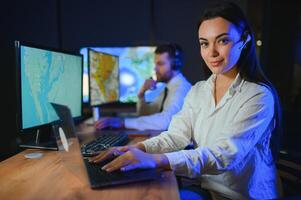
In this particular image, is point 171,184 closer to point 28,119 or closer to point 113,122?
point 28,119

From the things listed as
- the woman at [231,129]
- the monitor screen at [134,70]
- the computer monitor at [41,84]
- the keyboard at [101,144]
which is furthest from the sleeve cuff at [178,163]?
the monitor screen at [134,70]

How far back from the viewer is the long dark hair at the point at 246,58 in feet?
3.69

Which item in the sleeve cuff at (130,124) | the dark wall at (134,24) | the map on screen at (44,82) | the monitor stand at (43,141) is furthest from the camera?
the dark wall at (134,24)

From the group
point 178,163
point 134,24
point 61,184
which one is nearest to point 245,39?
point 178,163

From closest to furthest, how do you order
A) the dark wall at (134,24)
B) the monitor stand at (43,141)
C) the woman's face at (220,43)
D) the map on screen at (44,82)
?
the woman's face at (220,43), the map on screen at (44,82), the monitor stand at (43,141), the dark wall at (134,24)

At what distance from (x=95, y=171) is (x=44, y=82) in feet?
2.00

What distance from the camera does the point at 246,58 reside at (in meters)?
1.17

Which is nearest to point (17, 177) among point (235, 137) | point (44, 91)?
point (44, 91)

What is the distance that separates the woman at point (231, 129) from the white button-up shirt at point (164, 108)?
2.01ft

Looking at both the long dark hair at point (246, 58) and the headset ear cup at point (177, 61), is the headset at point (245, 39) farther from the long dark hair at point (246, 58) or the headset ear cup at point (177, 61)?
the headset ear cup at point (177, 61)

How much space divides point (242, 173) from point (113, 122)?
3.25 feet

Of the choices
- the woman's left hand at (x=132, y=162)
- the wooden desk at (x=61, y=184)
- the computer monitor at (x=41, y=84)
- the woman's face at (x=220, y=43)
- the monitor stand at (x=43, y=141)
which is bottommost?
the wooden desk at (x=61, y=184)

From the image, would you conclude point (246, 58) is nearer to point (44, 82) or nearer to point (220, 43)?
point (220, 43)

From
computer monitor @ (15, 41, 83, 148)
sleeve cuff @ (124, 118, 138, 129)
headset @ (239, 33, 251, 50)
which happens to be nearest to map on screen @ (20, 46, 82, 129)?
computer monitor @ (15, 41, 83, 148)
